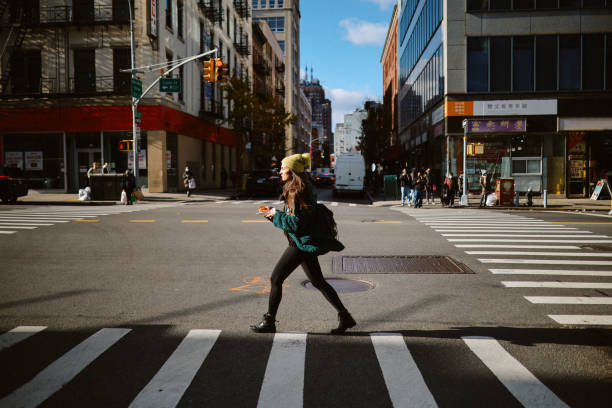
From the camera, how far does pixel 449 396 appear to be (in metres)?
3.63

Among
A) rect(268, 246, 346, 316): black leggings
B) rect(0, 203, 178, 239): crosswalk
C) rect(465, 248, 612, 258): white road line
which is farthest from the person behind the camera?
rect(0, 203, 178, 239): crosswalk

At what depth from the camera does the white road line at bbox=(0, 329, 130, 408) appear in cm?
357

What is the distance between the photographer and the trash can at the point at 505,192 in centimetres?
2342

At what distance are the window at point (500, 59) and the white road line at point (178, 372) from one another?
27120mm

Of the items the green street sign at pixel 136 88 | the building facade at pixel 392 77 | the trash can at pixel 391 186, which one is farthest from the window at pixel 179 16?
the building facade at pixel 392 77

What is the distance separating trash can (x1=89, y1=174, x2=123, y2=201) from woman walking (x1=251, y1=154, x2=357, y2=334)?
22.5 metres

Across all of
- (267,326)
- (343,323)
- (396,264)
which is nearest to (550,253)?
(396,264)

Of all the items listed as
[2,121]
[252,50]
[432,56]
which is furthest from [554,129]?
[252,50]

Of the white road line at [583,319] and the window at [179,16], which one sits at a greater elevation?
the window at [179,16]

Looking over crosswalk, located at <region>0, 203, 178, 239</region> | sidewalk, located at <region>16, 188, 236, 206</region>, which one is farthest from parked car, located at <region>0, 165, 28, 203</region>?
crosswalk, located at <region>0, 203, 178, 239</region>

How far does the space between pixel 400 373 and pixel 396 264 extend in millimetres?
4961

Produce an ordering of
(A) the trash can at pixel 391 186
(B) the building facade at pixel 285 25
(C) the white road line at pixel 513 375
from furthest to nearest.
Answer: (B) the building facade at pixel 285 25
(A) the trash can at pixel 391 186
(C) the white road line at pixel 513 375

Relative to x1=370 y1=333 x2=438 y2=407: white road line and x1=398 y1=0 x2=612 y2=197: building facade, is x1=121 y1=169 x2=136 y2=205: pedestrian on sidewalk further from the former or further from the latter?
x1=370 y1=333 x2=438 y2=407: white road line

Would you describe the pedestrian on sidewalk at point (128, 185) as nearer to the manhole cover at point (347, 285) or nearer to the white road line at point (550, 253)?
the white road line at point (550, 253)
